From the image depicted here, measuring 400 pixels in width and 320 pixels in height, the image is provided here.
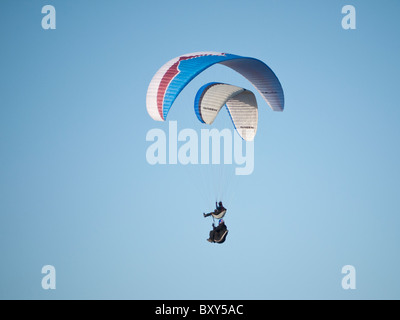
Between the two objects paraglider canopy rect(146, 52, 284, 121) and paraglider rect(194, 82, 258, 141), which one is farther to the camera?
paraglider rect(194, 82, 258, 141)

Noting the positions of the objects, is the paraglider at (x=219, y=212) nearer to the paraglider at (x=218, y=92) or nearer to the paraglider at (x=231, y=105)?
the paraglider at (x=218, y=92)

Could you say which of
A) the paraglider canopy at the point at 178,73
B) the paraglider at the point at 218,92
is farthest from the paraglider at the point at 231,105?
the paraglider canopy at the point at 178,73

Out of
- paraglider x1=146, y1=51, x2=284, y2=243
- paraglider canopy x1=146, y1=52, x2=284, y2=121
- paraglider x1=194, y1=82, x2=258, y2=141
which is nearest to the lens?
paraglider canopy x1=146, y1=52, x2=284, y2=121

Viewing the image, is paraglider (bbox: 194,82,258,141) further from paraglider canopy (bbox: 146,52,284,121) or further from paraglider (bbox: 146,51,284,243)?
paraglider canopy (bbox: 146,52,284,121)

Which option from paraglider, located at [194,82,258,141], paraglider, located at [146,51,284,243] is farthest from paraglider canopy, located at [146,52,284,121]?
paraglider, located at [194,82,258,141]

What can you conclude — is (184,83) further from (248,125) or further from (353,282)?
(353,282)
